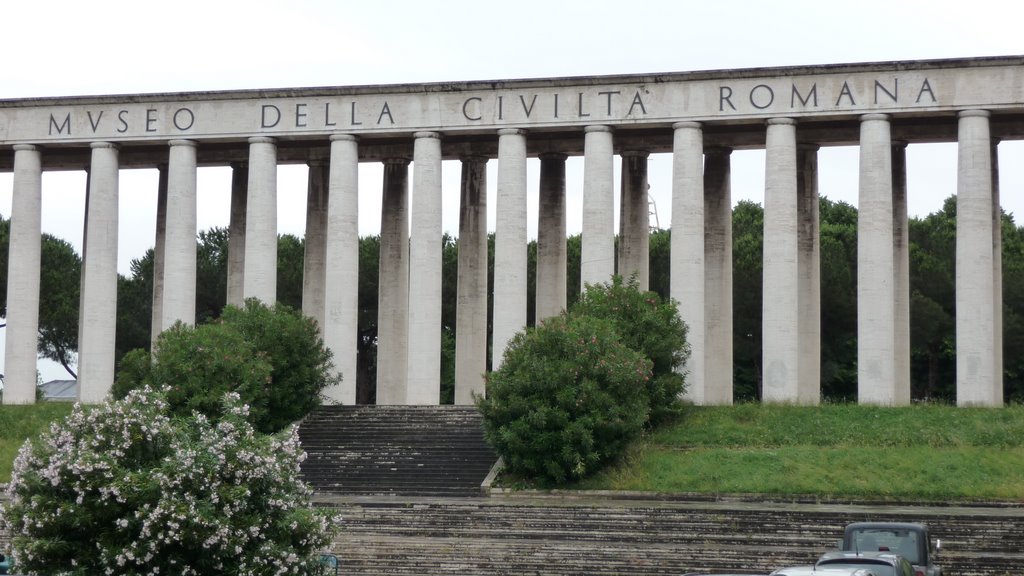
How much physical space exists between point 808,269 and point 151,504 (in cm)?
3705

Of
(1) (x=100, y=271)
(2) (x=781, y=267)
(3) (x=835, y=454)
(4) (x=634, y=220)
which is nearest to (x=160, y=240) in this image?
(1) (x=100, y=271)

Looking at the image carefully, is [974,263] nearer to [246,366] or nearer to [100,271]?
[246,366]

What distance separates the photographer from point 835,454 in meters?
45.6

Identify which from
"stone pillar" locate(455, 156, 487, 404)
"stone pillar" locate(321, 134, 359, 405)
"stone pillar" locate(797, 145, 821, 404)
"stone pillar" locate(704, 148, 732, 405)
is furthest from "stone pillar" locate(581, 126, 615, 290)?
"stone pillar" locate(321, 134, 359, 405)

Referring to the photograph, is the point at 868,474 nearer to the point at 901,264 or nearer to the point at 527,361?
the point at 527,361

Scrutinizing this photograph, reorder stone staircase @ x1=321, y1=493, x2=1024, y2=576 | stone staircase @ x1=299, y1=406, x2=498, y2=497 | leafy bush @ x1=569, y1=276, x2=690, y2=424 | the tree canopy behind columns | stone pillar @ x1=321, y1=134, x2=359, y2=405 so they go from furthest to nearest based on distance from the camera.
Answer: the tree canopy behind columns, stone pillar @ x1=321, y1=134, x2=359, y2=405, leafy bush @ x1=569, y1=276, x2=690, y2=424, stone staircase @ x1=299, y1=406, x2=498, y2=497, stone staircase @ x1=321, y1=493, x2=1024, y2=576

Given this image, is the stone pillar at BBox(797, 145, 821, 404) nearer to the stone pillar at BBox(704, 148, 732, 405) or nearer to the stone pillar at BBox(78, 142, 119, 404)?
the stone pillar at BBox(704, 148, 732, 405)

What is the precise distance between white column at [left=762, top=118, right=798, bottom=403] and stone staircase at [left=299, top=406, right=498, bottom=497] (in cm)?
1015

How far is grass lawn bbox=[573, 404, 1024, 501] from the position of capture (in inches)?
1684

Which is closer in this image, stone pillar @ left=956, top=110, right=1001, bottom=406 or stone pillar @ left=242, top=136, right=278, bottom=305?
stone pillar @ left=956, top=110, right=1001, bottom=406

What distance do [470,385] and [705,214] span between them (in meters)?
11.0

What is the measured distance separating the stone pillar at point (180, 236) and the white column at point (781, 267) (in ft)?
68.5

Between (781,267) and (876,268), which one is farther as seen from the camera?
(781,267)

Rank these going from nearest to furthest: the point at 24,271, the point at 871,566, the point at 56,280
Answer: the point at 871,566 → the point at 24,271 → the point at 56,280
